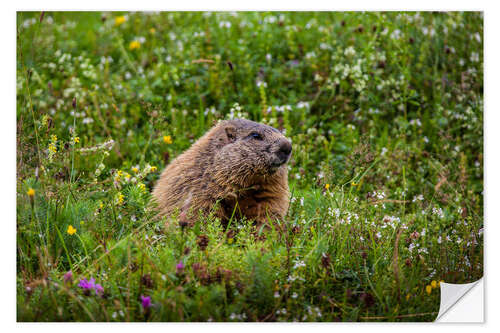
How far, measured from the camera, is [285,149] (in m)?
3.67

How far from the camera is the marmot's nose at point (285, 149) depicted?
12.0 ft

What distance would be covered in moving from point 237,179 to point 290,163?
1038 mm

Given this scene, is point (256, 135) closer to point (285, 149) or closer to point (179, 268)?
point (285, 149)

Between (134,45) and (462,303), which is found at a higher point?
(134,45)

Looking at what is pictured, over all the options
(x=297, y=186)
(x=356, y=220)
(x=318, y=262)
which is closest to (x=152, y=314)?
(x=318, y=262)

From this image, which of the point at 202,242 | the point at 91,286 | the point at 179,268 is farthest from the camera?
the point at 202,242

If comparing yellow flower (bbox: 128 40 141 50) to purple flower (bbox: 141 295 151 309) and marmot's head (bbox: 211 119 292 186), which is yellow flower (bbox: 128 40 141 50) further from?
purple flower (bbox: 141 295 151 309)

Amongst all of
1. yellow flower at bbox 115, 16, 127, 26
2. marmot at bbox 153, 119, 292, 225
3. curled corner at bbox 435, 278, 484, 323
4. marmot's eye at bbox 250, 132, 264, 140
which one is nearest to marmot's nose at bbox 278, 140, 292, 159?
marmot at bbox 153, 119, 292, 225

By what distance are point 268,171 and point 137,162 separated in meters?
1.53

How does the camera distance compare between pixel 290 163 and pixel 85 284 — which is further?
pixel 290 163

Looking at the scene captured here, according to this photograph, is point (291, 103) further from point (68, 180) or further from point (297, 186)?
point (68, 180)

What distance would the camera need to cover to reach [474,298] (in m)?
3.57
